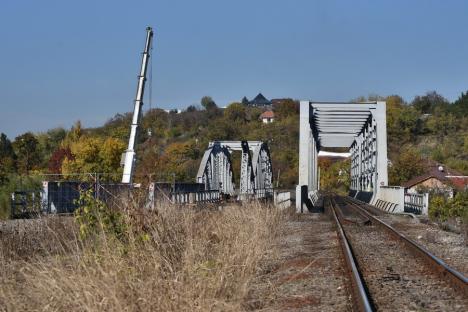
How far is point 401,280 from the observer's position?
1156cm

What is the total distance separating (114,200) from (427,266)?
→ 588 cm

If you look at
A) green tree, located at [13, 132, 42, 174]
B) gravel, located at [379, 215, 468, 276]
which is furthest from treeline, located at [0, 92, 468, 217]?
gravel, located at [379, 215, 468, 276]

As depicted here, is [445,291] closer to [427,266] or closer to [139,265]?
[427,266]

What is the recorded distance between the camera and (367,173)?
50.1 m

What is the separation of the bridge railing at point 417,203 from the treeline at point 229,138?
105 ft

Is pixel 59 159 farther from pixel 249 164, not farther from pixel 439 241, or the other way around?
pixel 439 241

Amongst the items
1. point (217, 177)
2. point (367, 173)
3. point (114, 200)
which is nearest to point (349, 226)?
point (114, 200)

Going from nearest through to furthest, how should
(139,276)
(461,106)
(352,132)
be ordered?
(139,276) → (352,132) → (461,106)

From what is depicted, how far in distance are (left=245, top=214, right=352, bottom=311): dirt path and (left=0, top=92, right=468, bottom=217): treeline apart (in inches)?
1845

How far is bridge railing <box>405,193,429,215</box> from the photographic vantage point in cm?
3003

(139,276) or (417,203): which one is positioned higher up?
(417,203)

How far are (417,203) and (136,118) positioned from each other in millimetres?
14900

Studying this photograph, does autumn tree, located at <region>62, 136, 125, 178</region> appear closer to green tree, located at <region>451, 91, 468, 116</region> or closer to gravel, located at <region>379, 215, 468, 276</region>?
gravel, located at <region>379, 215, 468, 276</region>

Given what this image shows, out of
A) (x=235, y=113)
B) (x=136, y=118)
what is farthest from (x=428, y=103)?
(x=136, y=118)
